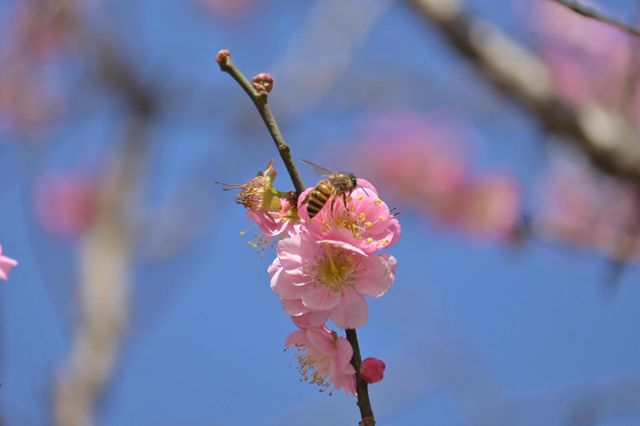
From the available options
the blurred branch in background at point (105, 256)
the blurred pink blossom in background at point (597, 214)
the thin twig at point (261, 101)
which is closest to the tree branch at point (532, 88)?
the blurred pink blossom in background at point (597, 214)

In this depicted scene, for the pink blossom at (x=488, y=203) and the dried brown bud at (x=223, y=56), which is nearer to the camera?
the dried brown bud at (x=223, y=56)

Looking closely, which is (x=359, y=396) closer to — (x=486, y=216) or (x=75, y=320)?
(x=75, y=320)

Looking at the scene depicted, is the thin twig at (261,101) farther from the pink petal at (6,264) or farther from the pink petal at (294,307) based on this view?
the pink petal at (6,264)

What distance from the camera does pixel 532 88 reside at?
227cm

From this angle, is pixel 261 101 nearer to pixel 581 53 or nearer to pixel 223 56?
pixel 223 56

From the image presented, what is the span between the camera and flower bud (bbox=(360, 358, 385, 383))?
36.3 inches

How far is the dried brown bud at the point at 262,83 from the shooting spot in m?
0.94

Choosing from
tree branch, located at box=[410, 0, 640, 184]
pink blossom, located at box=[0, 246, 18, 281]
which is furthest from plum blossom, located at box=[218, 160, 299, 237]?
tree branch, located at box=[410, 0, 640, 184]

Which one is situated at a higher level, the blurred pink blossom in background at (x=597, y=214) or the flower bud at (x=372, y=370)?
the blurred pink blossom in background at (x=597, y=214)

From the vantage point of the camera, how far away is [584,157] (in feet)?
7.20

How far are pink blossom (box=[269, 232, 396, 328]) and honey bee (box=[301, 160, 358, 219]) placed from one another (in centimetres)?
4

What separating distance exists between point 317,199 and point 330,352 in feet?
0.60

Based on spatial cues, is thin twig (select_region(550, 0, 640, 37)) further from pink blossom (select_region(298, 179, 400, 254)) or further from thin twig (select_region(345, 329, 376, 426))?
thin twig (select_region(345, 329, 376, 426))

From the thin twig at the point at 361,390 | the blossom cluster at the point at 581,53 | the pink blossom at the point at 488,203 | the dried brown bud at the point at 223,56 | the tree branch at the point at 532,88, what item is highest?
the blossom cluster at the point at 581,53
